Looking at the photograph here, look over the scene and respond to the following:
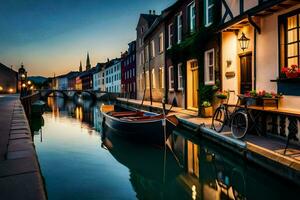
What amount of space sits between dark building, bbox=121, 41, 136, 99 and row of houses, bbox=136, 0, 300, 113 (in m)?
18.0

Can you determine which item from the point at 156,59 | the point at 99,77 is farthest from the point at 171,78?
the point at 99,77

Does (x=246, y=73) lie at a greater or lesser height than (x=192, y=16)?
lesser

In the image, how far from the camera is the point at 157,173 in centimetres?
739

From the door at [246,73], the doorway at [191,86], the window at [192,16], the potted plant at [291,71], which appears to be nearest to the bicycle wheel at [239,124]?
the potted plant at [291,71]

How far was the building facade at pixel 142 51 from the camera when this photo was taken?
1196 inches

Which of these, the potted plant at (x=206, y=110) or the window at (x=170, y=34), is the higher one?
the window at (x=170, y=34)

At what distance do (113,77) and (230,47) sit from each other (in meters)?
49.0

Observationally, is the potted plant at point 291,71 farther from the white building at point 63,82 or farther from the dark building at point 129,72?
the white building at point 63,82

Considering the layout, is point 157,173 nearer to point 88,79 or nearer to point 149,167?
point 149,167

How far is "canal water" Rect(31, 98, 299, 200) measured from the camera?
18.6ft

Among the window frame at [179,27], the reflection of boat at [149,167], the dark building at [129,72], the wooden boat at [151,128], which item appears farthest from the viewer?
the dark building at [129,72]

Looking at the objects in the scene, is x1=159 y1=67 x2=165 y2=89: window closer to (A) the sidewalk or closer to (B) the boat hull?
(B) the boat hull

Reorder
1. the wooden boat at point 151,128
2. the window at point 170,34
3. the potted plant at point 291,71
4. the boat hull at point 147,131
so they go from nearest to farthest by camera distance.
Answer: the potted plant at point 291,71 → the wooden boat at point 151,128 → the boat hull at point 147,131 → the window at point 170,34

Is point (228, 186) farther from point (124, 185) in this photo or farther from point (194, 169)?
point (124, 185)
